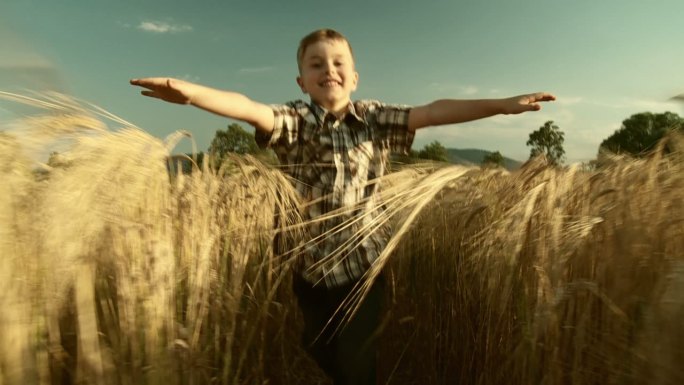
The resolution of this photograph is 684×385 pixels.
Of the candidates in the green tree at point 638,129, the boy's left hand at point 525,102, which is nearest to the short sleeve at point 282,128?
the boy's left hand at point 525,102

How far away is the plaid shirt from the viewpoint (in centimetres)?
188

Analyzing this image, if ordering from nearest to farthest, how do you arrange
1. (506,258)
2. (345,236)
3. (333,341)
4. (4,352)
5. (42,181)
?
(4,352) < (42,181) < (506,258) < (345,236) < (333,341)

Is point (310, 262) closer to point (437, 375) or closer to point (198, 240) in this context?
point (198, 240)

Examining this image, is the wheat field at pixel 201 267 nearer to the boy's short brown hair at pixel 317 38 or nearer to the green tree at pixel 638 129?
the boy's short brown hair at pixel 317 38

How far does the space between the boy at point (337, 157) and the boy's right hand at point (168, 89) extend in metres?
0.24

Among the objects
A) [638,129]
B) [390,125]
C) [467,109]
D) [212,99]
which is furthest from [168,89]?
[638,129]

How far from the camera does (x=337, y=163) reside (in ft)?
6.26

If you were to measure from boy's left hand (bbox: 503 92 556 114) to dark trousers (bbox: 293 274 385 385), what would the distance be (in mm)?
768

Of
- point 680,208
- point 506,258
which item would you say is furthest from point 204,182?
point 680,208

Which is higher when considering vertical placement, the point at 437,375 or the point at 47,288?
the point at 47,288

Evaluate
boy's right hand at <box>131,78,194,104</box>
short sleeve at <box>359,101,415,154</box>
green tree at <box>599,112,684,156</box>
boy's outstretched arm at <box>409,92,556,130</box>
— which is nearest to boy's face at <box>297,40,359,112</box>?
short sleeve at <box>359,101,415,154</box>

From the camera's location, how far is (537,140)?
2467 cm

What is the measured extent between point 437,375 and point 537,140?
2392cm

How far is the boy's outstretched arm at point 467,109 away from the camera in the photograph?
1715 millimetres
